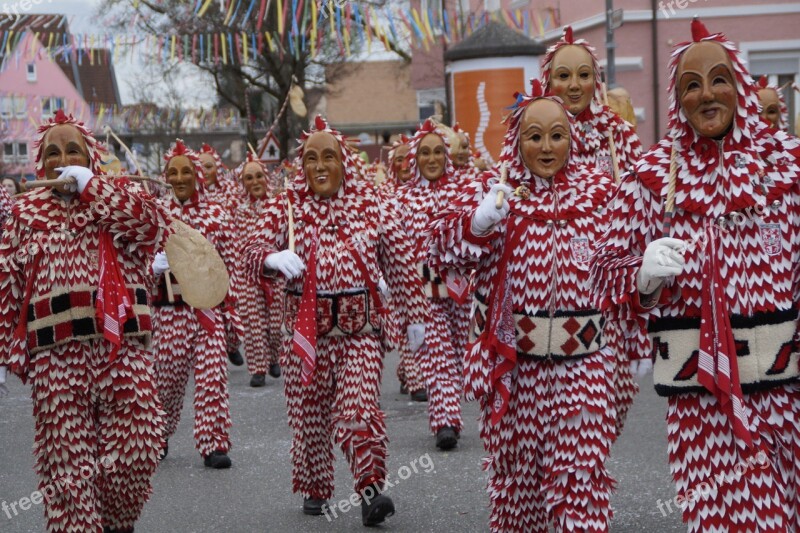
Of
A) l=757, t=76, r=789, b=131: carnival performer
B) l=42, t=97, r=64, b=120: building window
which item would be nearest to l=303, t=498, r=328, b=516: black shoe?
l=757, t=76, r=789, b=131: carnival performer

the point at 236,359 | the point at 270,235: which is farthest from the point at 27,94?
the point at 270,235

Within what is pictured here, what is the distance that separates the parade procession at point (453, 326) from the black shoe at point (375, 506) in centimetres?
2

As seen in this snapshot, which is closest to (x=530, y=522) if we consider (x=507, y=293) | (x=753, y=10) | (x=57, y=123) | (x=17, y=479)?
(x=507, y=293)

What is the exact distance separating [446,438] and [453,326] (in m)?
1.02

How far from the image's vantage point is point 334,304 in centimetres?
616

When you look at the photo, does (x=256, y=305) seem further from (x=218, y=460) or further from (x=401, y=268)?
(x=401, y=268)

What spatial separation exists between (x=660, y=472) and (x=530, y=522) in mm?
2252

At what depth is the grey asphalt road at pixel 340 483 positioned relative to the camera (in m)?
6.22

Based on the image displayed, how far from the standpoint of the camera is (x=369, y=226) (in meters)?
6.35

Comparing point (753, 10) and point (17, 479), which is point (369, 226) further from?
point (753, 10)

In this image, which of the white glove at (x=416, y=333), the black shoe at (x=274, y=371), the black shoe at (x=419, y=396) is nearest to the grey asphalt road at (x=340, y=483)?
the black shoe at (x=419, y=396)

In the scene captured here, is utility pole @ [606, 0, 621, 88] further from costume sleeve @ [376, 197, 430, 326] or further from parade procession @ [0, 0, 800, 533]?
costume sleeve @ [376, 197, 430, 326]

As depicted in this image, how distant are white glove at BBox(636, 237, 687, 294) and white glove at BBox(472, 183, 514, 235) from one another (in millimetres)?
1097

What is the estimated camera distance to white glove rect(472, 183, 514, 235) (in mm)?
4773
